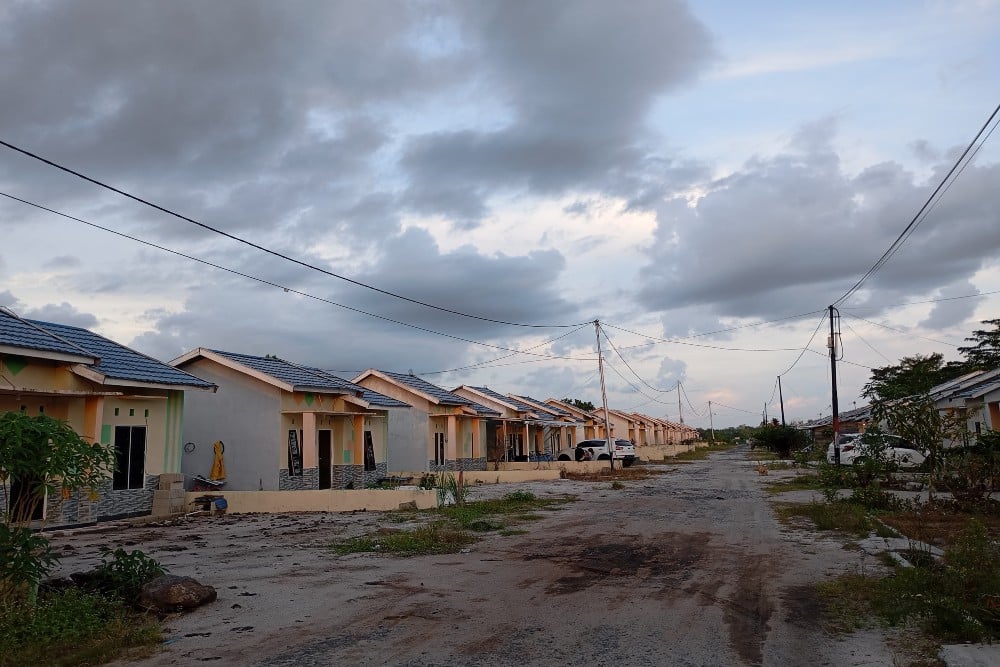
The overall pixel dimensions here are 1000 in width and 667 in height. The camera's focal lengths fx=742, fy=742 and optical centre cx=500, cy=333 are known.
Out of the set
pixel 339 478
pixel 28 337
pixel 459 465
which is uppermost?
pixel 28 337

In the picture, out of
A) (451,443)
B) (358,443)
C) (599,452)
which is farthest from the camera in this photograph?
(599,452)

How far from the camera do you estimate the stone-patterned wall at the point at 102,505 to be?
53.1 ft

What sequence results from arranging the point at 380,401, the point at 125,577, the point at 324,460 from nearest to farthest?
1. the point at 125,577
2. the point at 324,460
3. the point at 380,401

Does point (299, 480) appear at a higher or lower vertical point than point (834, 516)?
higher

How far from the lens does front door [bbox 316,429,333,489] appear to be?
88.1ft

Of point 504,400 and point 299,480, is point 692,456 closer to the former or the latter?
point 504,400

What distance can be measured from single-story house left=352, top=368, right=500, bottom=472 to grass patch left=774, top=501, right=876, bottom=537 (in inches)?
709

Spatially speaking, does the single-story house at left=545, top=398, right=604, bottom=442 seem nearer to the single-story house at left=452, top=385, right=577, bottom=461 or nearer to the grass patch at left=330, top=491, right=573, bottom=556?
the single-story house at left=452, top=385, right=577, bottom=461

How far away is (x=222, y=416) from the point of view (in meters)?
24.7

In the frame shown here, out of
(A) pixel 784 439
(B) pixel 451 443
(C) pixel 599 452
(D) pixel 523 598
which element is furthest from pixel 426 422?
(A) pixel 784 439

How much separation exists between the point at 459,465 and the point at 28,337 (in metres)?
24.0

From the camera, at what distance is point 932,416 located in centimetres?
1209

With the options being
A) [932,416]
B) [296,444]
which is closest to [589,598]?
[932,416]

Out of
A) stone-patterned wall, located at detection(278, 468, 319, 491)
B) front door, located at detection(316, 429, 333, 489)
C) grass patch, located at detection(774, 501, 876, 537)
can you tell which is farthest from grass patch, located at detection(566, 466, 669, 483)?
stone-patterned wall, located at detection(278, 468, 319, 491)
